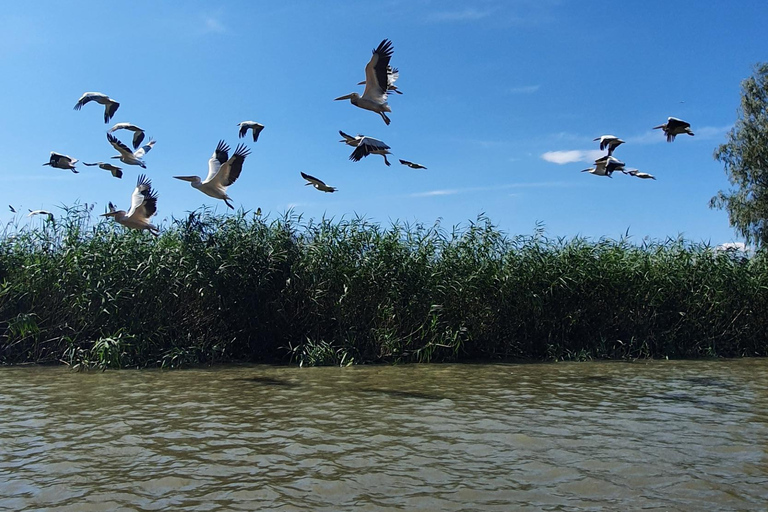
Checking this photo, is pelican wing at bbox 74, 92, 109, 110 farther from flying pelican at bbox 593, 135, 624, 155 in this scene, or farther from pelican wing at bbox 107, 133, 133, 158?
flying pelican at bbox 593, 135, 624, 155

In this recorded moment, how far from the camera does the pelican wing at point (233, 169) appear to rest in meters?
11.0

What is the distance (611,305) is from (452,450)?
859 centimetres

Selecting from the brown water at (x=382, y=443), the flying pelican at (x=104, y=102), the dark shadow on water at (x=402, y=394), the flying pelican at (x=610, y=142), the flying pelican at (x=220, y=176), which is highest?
the flying pelican at (x=104, y=102)

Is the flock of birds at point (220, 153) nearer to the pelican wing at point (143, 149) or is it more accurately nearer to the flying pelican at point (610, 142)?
the pelican wing at point (143, 149)

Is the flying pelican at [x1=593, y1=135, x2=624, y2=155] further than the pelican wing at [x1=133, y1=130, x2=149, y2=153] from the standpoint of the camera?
No

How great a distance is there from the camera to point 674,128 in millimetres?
10516

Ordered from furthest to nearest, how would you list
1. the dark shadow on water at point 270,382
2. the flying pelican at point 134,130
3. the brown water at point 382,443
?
the flying pelican at point 134,130 < the dark shadow on water at point 270,382 < the brown water at point 382,443

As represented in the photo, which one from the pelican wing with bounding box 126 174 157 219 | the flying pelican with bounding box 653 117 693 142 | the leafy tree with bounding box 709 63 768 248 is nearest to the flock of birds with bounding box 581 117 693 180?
the flying pelican with bounding box 653 117 693 142

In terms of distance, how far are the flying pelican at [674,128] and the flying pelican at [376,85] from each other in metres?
4.35

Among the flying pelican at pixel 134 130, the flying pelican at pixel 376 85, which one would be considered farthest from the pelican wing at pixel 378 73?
the flying pelican at pixel 134 130

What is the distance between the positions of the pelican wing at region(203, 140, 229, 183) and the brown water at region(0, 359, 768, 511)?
3.36m

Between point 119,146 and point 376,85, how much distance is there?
479 cm

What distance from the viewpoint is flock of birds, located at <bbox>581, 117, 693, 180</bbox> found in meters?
10.4

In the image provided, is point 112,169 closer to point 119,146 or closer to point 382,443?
point 119,146
